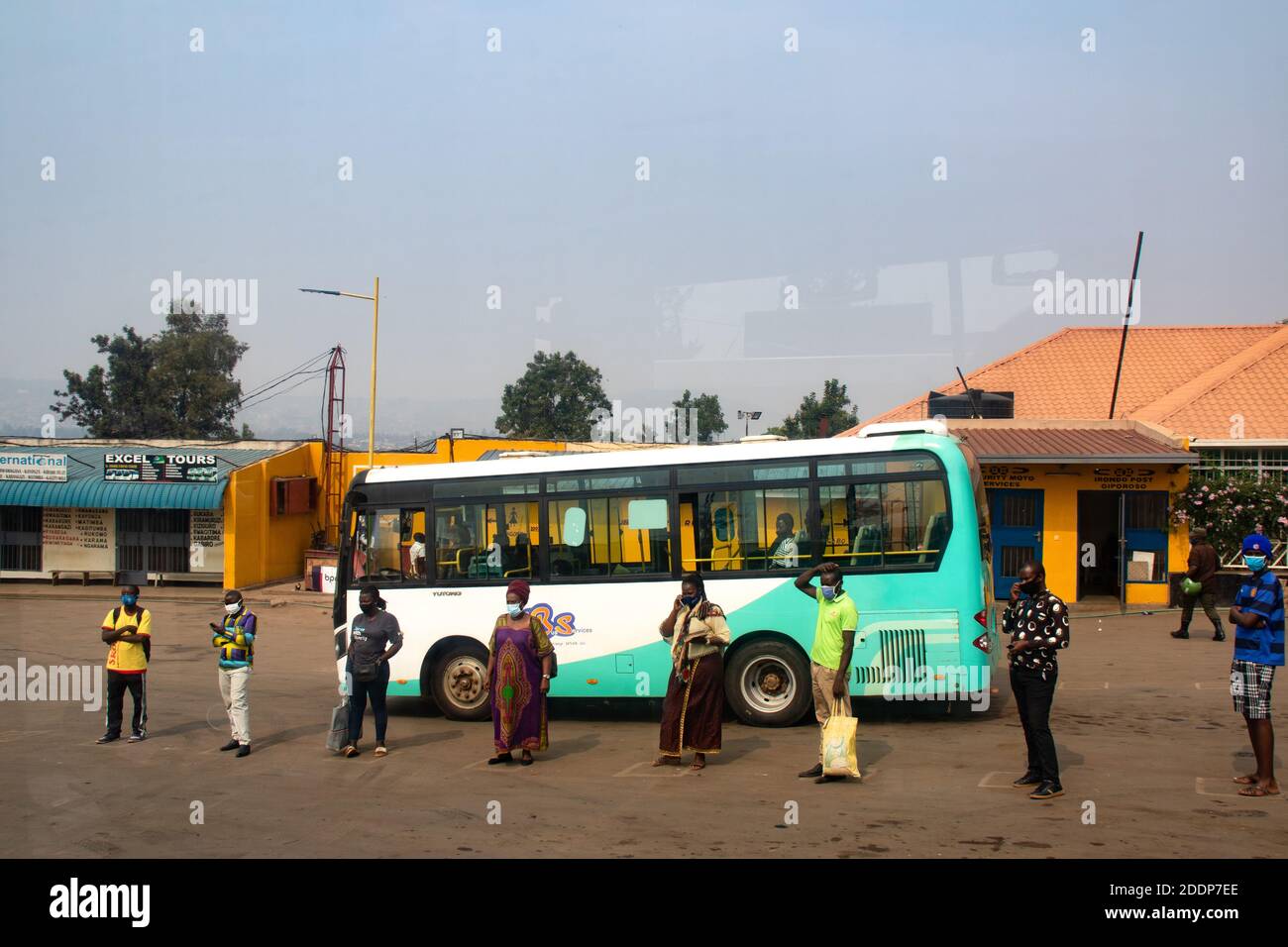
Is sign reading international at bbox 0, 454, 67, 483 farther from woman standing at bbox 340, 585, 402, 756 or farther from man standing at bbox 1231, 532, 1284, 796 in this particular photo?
man standing at bbox 1231, 532, 1284, 796

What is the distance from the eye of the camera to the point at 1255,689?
304 inches

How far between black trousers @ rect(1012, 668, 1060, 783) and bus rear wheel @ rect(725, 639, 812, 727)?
3284mm

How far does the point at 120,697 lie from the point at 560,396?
125ft

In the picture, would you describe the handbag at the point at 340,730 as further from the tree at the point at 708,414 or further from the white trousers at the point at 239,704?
the tree at the point at 708,414

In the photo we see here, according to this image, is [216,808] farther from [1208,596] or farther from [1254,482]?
[1254,482]

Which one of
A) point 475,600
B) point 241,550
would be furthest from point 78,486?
point 475,600

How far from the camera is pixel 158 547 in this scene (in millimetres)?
29312

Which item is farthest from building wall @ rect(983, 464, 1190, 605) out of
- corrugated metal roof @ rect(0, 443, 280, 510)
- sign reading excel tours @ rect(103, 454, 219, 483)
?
sign reading excel tours @ rect(103, 454, 219, 483)

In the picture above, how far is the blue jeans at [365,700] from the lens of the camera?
10.5 meters

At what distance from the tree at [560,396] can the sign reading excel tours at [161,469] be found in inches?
837

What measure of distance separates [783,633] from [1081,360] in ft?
81.2

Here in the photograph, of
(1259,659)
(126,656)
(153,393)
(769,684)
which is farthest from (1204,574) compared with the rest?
(153,393)

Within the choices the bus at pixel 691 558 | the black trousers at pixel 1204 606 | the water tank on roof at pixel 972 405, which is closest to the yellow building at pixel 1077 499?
the black trousers at pixel 1204 606

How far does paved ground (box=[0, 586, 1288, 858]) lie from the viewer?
7.05m
